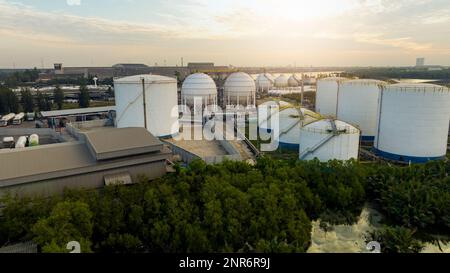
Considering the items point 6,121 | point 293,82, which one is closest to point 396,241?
point 6,121

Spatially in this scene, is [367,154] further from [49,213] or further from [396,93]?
[49,213]

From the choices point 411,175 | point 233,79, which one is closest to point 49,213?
point 411,175

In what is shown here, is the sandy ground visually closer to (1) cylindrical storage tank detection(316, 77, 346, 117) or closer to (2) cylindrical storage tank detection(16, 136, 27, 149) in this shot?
(1) cylindrical storage tank detection(316, 77, 346, 117)

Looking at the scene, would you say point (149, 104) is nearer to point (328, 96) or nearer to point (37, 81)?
point (328, 96)

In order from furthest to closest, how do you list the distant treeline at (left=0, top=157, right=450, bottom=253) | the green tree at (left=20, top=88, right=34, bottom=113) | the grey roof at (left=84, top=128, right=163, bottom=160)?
the green tree at (left=20, top=88, right=34, bottom=113) → the grey roof at (left=84, top=128, right=163, bottom=160) → the distant treeline at (left=0, top=157, right=450, bottom=253)

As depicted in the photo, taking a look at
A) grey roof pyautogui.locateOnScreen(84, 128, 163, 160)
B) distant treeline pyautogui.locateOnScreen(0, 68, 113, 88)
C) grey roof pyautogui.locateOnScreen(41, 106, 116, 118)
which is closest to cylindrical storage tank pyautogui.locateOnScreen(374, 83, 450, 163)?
grey roof pyautogui.locateOnScreen(84, 128, 163, 160)

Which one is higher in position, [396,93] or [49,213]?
[396,93]
